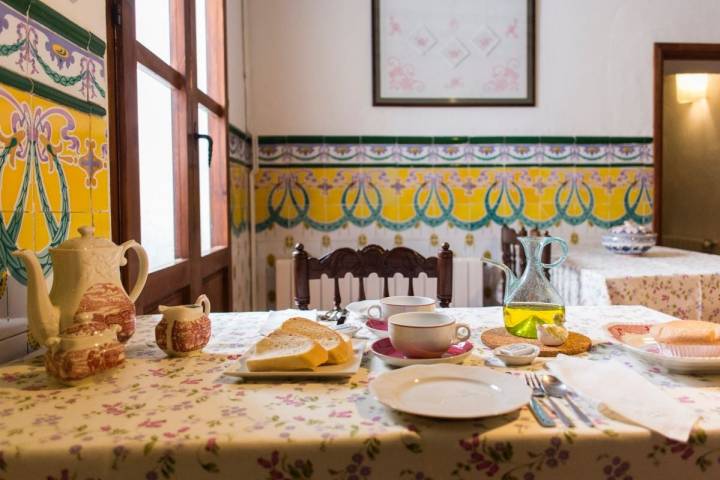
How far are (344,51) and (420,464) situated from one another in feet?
9.13

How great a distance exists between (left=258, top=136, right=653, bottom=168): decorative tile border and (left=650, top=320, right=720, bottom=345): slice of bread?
7.41 ft

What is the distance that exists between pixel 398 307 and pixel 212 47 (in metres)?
1.81

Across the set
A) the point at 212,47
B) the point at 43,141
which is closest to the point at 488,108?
the point at 212,47

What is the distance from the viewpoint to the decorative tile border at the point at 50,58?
1.01 metres

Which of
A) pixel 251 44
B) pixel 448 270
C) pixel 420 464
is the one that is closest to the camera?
pixel 420 464

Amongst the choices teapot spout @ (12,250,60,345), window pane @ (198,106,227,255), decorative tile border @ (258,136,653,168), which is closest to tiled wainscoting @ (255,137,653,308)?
decorative tile border @ (258,136,653,168)

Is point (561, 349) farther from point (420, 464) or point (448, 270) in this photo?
point (448, 270)

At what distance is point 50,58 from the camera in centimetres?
113

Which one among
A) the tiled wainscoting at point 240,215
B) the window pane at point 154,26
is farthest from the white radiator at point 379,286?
the window pane at point 154,26

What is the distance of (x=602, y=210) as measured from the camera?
3.23 m

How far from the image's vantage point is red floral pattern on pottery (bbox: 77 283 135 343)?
3.06ft

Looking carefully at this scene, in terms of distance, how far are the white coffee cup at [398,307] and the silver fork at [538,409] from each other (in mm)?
359

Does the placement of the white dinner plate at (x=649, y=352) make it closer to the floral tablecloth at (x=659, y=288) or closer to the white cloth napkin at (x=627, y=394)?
the white cloth napkin at (x=627, y=394)

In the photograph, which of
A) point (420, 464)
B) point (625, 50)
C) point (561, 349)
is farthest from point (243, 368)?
point (625, 50)
